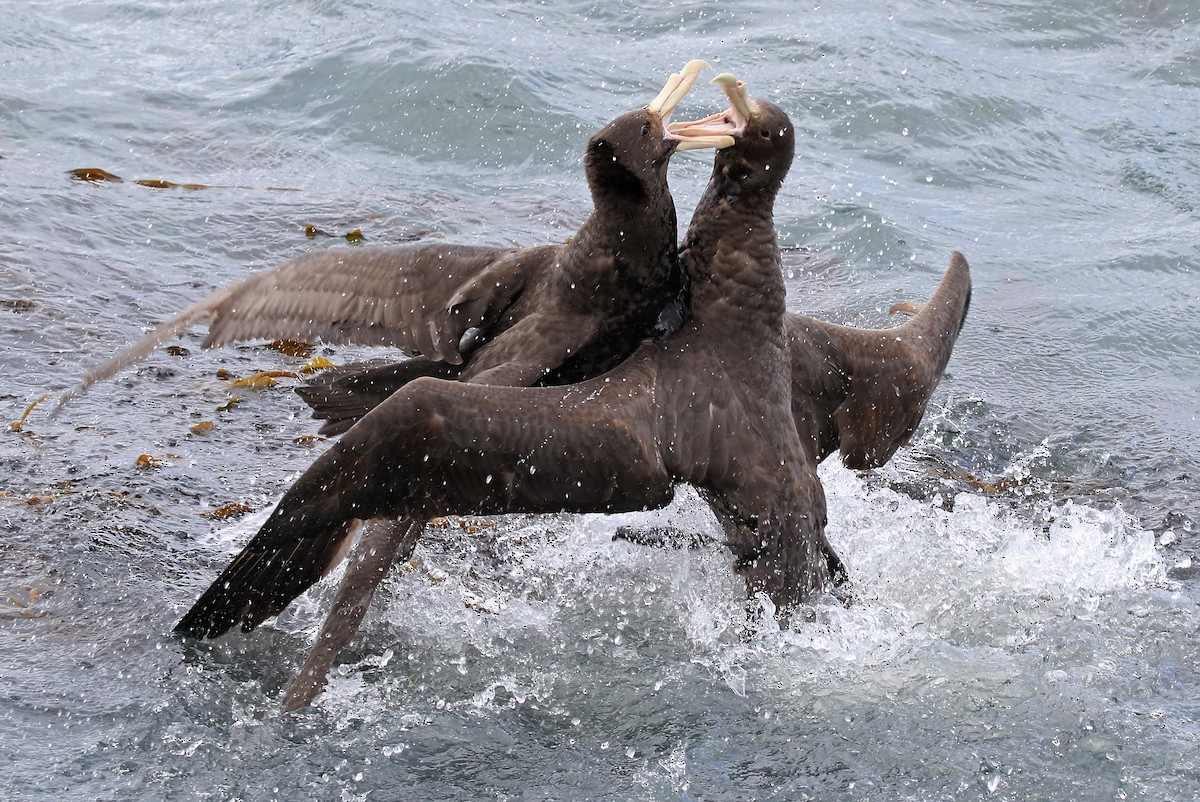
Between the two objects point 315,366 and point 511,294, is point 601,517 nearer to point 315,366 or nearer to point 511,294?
point 511,294

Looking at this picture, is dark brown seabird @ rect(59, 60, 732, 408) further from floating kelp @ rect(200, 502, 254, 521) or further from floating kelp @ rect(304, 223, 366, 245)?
floating kelp @ rect(304, 223, 366, 245)

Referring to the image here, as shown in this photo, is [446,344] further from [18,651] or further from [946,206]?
[946,206]

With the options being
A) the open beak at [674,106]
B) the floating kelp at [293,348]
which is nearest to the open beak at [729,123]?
the open beak at [674,106]

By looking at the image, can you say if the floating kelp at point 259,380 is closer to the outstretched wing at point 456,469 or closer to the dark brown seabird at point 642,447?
the dark brown seabird at point 642,447

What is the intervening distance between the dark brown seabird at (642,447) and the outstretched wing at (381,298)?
798 mm

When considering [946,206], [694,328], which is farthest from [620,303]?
[946,206]

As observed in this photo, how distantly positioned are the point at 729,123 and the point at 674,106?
10.0 inches

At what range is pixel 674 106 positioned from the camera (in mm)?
5555

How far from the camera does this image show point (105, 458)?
6648 mm

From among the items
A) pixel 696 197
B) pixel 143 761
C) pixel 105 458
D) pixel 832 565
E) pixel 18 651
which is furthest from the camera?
pixel 696 197

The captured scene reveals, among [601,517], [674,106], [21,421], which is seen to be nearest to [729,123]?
[674,106]

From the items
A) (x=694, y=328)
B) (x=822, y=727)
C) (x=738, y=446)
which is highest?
(x=694, y=328)

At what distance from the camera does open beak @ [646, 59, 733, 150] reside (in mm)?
5508

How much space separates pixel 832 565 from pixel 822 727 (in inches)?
34.0
